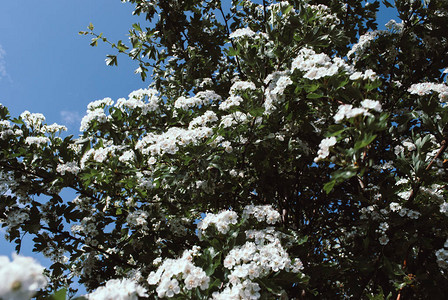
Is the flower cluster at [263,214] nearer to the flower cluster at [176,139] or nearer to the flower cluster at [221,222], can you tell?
the flower cluster at [221,222]

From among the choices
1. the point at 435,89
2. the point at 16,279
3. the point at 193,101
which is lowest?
the point at 16,279

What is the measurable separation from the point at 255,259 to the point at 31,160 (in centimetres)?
263

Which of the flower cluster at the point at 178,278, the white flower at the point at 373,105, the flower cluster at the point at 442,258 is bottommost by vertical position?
the flower cluster at the point at 442,258

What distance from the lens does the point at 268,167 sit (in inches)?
128

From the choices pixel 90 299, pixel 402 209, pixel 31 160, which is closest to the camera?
pixel 90 299

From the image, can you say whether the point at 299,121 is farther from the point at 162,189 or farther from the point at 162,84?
the point at 162,84

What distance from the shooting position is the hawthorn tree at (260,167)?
212 cm

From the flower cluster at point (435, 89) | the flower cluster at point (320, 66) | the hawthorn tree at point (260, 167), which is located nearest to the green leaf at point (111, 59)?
the hawthorn tree at point (260, 167)

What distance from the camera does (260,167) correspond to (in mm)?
3328

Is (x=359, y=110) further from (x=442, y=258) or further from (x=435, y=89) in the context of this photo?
(x=442, y=258)

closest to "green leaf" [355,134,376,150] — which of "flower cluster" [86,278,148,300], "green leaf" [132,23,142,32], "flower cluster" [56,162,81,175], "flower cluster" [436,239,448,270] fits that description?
"flower cluster" [86,278,148,300]

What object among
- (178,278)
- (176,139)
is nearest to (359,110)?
(178,278)

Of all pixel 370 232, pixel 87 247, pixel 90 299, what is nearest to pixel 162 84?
pixel 87 247

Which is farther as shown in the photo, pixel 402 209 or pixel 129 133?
pixel 129 133
